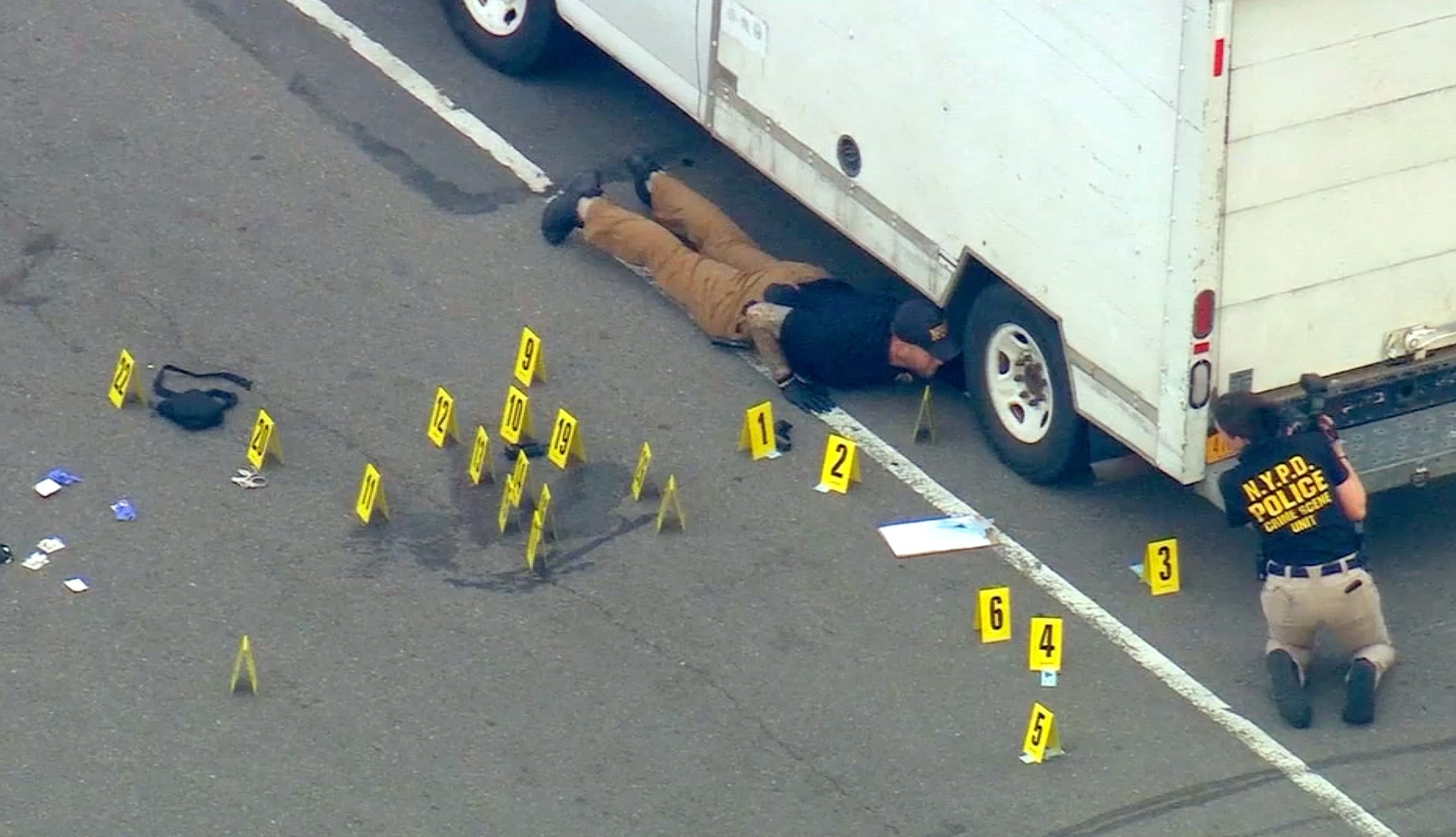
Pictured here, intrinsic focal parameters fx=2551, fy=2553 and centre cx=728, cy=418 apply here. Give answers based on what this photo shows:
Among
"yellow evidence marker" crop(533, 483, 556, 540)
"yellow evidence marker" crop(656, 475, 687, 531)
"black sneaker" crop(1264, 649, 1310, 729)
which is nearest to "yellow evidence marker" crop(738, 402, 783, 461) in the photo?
"yellow evidence marker" crop(656, 475, 687, 531)

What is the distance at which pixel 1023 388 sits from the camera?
9.91 meters

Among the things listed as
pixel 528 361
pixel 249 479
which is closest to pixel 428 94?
pixel 528 361

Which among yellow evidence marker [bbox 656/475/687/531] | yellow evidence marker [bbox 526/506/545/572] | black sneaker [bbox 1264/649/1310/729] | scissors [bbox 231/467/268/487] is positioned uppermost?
yellow evidence marker [bbox 656/475/687/531]

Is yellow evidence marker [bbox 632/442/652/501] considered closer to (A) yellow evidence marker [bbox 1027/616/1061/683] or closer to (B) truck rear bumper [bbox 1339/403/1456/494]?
(A) yellow evidence marker [bbox 1027/616/1061/683]

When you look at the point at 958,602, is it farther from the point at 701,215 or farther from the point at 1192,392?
the point at 701,215

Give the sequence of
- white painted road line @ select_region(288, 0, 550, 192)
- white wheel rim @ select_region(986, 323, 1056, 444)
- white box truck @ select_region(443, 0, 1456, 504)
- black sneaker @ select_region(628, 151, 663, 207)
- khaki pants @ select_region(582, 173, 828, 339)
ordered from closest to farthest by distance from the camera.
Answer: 1. white box truck @ select_region(443, 0, 1456, 504)
2. white wheel rim @ select_region(986, 323, 1056, 444)
3. khaki pants @ select_region(582, 173, 828, 339)
4. black sneaker @ select_region(628, 151, 663, 207)
5. white painted road line @ select_region(288, 0, 550, 192)

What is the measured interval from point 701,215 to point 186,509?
9.24 feet

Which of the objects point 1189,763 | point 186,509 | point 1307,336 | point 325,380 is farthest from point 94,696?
point 1307,336

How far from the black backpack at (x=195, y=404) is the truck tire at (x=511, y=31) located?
2814mm

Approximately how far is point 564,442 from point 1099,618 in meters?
2.20

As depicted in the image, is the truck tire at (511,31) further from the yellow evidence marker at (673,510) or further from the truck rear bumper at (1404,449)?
the truck rear bumper at (1404,449)

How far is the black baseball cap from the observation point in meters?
10.1

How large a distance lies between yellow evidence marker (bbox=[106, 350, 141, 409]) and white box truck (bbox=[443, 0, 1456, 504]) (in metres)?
2.99

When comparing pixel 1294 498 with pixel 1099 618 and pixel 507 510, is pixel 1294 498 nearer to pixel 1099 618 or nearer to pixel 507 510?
pixel 1099 618
